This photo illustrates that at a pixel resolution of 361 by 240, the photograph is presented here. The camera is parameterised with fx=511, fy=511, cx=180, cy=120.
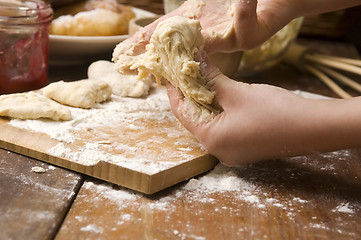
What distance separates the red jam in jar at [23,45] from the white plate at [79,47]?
3.9 inches

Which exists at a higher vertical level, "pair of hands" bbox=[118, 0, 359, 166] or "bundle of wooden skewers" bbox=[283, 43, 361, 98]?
"pair of hands" bbox=[118, 0, 359, 166]

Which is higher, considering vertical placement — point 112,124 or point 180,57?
point 180,57

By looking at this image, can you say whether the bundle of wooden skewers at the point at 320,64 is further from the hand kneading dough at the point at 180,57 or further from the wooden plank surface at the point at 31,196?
the wooden plank surface at the point at 31,196

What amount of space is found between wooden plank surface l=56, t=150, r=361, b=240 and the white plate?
0.60m

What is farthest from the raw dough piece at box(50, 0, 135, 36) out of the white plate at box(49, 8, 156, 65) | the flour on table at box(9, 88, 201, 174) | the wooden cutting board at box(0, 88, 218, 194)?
the wooden cutting board at box(0, 88, 218, 194)

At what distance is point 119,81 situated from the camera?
116 cm

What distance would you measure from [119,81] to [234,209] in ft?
1.68

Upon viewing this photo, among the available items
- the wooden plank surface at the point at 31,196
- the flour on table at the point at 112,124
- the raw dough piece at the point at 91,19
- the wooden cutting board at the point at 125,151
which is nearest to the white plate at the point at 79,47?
the raw dough piece at the point at 91,19

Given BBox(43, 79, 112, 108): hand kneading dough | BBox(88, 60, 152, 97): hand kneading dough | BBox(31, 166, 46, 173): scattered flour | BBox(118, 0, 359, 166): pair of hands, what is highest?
BBox(118, 0, 359, 166): pair of hands

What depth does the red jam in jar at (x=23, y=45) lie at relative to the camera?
1.11 meters

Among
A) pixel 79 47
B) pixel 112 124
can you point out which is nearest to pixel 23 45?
pixel 79 47

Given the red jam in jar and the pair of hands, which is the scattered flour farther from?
the red jam in jar

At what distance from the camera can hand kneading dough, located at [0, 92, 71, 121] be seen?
0.93 meters

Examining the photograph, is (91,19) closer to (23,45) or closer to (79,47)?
(79,47)
